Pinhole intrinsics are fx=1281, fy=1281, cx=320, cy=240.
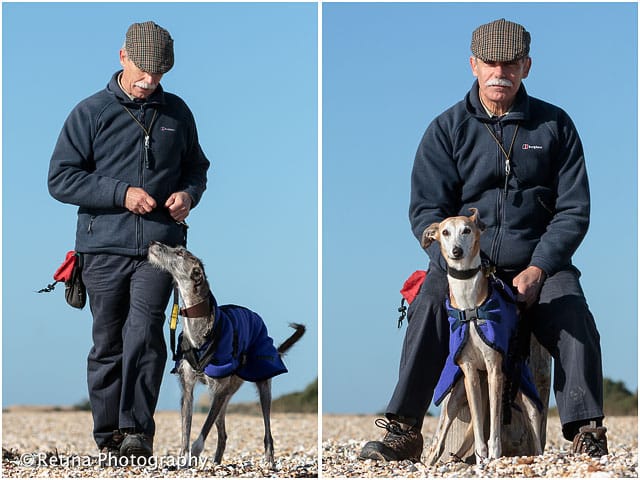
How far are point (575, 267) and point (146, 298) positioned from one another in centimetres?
329

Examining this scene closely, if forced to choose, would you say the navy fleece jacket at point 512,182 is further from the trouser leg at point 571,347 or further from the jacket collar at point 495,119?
the trouser leg at point 571,347

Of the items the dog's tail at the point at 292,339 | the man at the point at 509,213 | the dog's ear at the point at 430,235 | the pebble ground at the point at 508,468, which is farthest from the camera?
the dog's tail at the point at 292,339

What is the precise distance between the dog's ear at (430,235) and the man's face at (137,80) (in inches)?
97.0

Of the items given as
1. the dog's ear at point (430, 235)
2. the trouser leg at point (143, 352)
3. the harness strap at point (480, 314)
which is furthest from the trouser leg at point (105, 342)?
the harness strap at point (480, 314)

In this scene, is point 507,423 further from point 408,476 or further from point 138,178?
point 138,178

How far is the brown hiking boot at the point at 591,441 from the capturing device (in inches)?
358

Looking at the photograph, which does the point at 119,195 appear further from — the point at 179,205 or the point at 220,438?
the point at 220,438

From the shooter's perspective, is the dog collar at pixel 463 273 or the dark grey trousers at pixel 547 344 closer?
the dog collar at pixel 463 273

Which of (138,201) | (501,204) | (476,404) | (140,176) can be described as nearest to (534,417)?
(476,404)

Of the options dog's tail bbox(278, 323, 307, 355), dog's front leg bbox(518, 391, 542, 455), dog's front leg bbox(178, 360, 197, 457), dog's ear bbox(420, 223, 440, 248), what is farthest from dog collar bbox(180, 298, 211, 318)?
dog's front leg bbox(518, 391, 542, 455)

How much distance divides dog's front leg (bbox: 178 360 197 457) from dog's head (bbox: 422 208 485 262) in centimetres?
229

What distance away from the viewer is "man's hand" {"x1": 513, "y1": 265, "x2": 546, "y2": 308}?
31.0 feet

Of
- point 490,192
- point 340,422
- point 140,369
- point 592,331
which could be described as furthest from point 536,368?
point 340,422

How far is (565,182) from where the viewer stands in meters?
9.74
